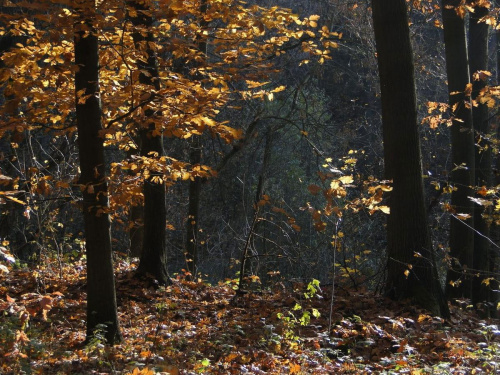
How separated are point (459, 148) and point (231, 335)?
6.05 m

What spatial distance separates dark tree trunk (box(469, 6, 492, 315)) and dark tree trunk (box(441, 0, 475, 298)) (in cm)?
85

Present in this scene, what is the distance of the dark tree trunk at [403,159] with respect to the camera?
831 cm

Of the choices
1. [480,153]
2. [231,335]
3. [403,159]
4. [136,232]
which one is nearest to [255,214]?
[403,159]

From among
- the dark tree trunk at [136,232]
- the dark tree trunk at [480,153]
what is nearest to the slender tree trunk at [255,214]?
the dark tree trunk at [136,232]

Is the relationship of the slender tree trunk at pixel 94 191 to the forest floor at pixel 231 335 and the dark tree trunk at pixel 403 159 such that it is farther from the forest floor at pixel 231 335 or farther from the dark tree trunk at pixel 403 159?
the dark tree trunk at pixel 403 159

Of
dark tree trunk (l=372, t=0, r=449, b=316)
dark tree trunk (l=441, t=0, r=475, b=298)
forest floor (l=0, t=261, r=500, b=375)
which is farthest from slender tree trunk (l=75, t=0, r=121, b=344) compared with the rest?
dark tree trunk (l=441, t=0, r=475, b=298)

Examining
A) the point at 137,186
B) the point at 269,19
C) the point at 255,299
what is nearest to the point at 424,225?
the point at 255,299

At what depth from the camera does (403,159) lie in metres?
8.36

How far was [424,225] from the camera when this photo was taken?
27.5ft

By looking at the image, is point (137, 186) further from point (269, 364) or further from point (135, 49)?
point (269, 364)

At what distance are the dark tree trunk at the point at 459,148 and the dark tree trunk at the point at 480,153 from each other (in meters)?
0.85

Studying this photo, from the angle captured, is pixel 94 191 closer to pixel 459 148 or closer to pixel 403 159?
pixel 403 159

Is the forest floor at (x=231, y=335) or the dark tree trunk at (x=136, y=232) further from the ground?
the dark tree trunk at (x=136, y=232)

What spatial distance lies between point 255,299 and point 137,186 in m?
3.29
